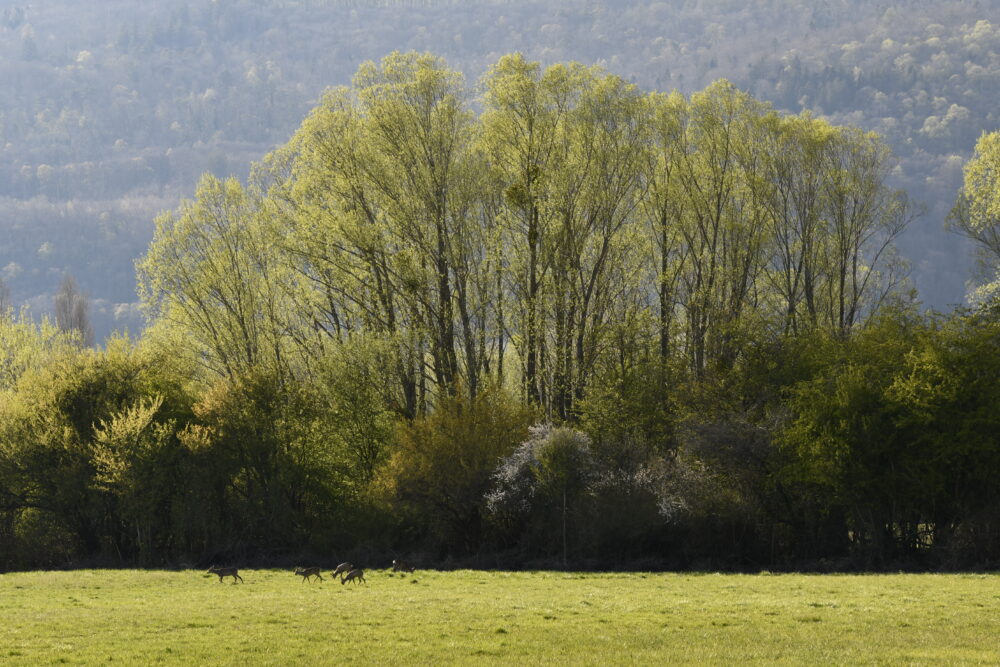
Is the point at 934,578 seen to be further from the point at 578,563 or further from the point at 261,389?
the point at 261,389

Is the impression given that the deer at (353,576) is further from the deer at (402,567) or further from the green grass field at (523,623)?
the deer at (402,567)

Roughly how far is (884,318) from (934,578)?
15287mm

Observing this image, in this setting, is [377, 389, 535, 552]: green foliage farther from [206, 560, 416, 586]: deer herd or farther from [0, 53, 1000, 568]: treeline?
[206, 560, 416, 586]: deer herd

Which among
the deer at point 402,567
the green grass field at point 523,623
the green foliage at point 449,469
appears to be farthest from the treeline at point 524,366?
the green grass field at point 523,623

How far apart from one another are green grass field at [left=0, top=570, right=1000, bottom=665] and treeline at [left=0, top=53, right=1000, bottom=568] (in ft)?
30.3

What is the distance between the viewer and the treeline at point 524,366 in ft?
130

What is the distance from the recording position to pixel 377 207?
52.4 metres

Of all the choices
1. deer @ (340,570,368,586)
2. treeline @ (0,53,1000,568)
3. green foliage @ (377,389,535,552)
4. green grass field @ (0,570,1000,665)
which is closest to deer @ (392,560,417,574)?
deer @ (340,570,368,586)

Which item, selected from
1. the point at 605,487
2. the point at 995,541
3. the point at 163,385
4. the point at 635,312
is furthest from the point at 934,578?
the point at 163,385

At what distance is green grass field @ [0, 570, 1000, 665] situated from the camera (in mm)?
17828

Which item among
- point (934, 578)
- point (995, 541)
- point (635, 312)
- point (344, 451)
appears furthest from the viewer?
point (635, 312)

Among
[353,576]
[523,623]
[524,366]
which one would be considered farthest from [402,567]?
[523,623]

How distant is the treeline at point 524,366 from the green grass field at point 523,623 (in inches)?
364

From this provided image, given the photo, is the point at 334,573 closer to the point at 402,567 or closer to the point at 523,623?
the point at 402,567
